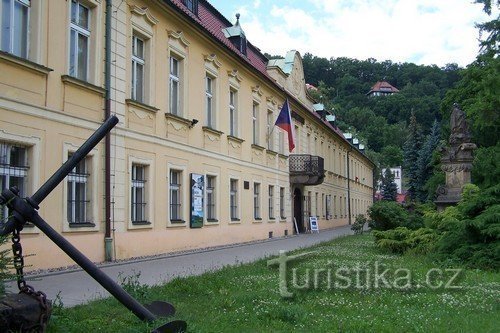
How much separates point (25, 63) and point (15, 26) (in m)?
0.83

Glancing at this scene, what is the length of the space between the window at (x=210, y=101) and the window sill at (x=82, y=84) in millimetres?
6994

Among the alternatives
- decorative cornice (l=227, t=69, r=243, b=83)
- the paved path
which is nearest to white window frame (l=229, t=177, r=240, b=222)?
decorative cornice (l=227, t=69, r=243, b=83)

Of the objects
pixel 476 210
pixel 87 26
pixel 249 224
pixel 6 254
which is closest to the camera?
pixel 6 254

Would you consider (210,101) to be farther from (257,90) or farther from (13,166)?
(13,166)

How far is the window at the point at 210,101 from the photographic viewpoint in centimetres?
2056

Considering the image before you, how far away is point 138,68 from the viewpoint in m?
16.1

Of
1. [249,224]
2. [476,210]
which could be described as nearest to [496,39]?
[249,224]

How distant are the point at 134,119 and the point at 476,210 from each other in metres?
9.02

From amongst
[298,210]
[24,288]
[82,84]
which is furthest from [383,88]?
[24,288]

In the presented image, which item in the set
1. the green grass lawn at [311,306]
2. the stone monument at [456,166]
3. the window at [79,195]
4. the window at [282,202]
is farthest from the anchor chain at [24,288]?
the window at [282,202]

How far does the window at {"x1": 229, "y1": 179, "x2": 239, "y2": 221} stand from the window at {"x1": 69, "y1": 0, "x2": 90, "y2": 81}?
982 cm

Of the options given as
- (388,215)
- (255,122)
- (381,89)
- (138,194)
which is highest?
(381,89)

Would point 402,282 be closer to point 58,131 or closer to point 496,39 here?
point 58,131

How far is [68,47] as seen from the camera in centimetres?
1269
